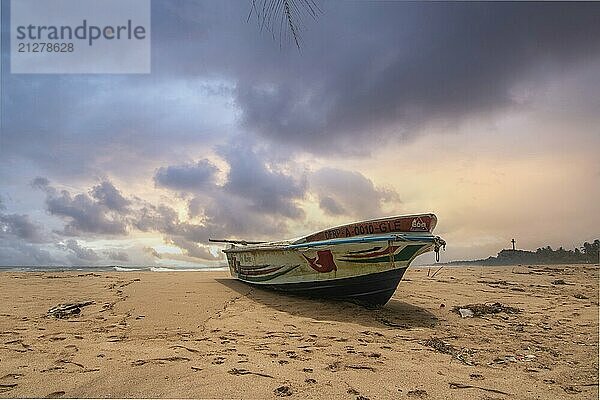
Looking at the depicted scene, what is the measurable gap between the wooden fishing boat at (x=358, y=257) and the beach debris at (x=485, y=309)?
1.36m

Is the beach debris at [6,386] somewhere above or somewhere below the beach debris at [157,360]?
above

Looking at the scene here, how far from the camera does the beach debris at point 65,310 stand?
21.3 ft

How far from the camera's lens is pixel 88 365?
378 cm

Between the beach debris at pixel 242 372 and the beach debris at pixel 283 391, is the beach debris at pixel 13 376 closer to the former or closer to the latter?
the beach debris at pixel 242 372

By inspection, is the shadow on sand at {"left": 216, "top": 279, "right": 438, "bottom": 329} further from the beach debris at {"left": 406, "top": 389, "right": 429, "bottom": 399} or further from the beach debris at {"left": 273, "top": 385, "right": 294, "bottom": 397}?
the beach debris at {"left": 273, "top": 385, "right": 294, "bottom": 397}

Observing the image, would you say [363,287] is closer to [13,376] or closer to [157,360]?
[157,360]

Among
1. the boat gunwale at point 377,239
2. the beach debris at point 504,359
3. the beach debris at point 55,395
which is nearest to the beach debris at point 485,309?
the boat gunwale at point 377,239

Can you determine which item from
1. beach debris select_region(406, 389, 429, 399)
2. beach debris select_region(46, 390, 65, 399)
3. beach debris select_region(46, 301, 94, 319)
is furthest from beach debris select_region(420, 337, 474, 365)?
beach debris select_region(46, 301, 94, 319)

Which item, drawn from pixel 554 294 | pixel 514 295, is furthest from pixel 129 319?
pixel 554 294

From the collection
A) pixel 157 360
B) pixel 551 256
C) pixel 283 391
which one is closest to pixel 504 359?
pixel 283 391

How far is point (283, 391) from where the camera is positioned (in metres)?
3.31

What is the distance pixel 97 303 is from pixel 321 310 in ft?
13.7

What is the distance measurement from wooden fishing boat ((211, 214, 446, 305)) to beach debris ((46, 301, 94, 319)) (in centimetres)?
404

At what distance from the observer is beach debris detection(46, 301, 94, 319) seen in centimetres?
650
